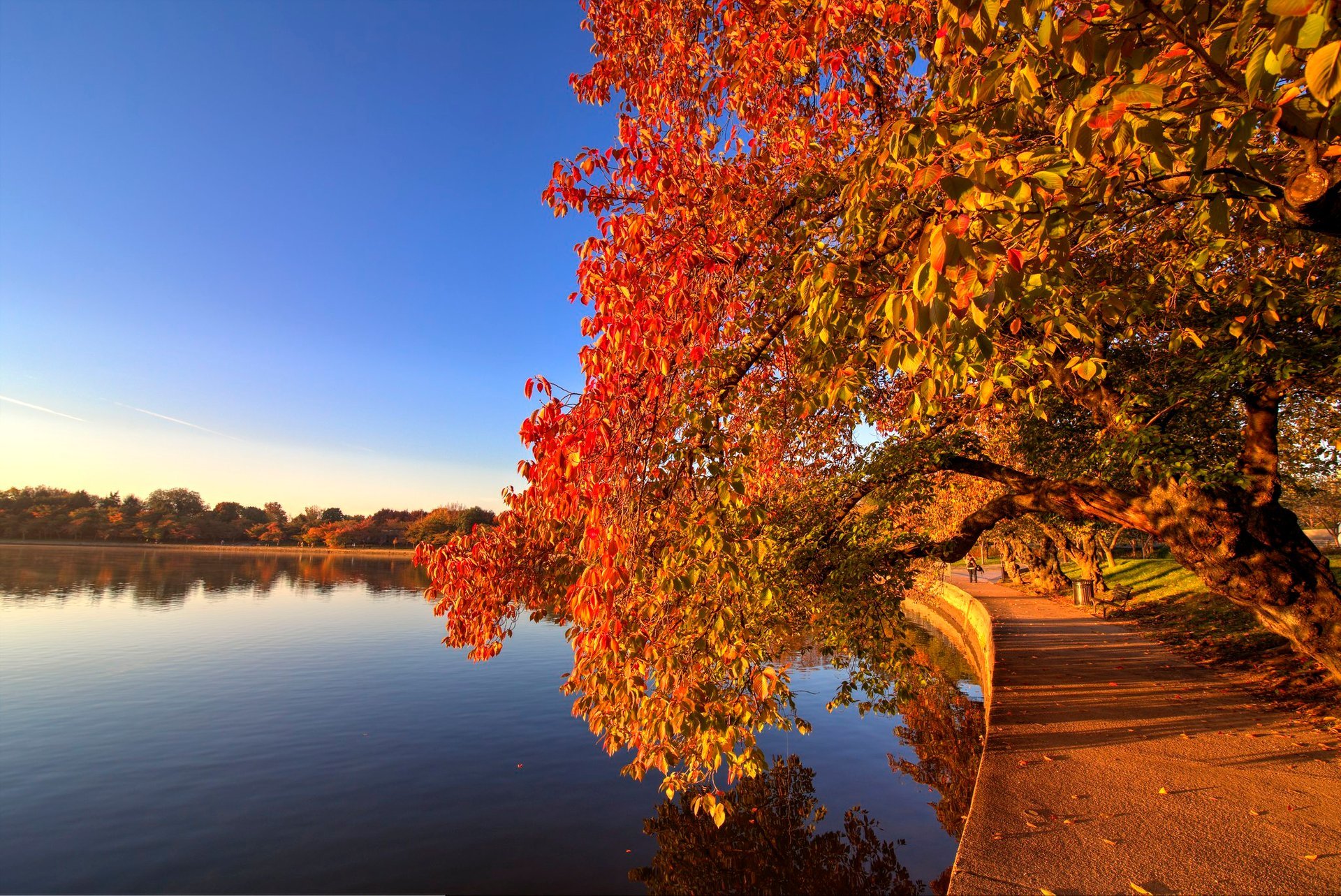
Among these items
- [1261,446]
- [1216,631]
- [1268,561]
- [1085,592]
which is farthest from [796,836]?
[1085,592]

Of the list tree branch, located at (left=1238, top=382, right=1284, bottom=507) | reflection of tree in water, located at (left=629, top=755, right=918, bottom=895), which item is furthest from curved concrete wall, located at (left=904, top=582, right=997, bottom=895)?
tree branch, located at (left=1238, top=382, right=1284, bottom=507)

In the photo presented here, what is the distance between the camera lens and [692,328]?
3.74 meters

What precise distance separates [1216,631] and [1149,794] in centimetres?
1274

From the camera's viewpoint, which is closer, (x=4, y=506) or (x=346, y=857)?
(x=346, y=857)

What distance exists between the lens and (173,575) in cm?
5500

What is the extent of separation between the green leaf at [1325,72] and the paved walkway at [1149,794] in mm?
5444

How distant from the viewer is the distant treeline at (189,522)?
10788 centimetres

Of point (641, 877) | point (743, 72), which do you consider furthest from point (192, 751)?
point (743, 72)

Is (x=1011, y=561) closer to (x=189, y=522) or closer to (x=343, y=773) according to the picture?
(x=343, y=773)

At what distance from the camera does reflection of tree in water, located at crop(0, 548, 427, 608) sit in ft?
132

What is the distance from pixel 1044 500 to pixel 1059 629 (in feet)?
41.0

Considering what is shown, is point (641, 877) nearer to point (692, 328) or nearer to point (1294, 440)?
point (692, 328)

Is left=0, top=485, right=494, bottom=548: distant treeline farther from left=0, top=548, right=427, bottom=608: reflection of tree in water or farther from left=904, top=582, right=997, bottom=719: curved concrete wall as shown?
left=904, top=582, right=997, bottom=719: curved concrete wall

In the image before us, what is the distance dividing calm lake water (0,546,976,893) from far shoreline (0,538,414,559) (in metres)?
90.0
